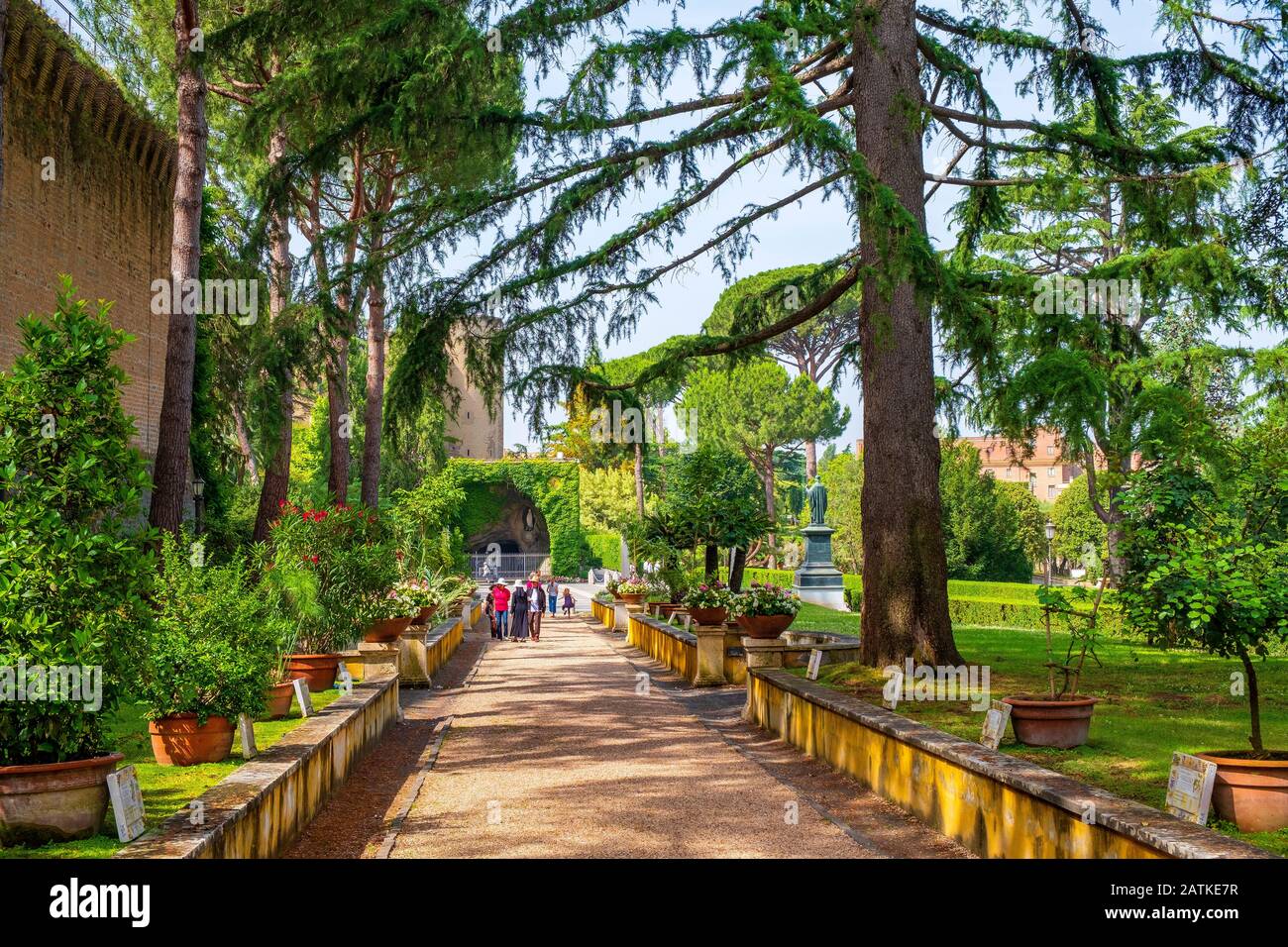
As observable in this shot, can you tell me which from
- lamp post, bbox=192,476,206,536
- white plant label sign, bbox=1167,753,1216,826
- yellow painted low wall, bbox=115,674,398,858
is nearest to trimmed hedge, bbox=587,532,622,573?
lamp post, bbox=192,476,206,536

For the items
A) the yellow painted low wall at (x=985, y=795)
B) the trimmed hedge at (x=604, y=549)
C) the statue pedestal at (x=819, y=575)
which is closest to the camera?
the yellow painted low wall at (x=985, y=795)

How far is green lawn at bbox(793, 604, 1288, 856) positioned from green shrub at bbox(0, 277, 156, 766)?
461 centimetres

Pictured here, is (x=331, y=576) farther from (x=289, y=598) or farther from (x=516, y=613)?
(x=516, y=613)

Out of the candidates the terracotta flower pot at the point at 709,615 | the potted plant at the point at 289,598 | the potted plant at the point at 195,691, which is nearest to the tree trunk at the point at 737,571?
the terracotta flower pot at the point at 709,615

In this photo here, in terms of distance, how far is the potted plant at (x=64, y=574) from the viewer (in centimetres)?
441

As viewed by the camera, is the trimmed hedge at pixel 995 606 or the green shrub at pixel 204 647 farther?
the trimmed hedge at pixel 995 606

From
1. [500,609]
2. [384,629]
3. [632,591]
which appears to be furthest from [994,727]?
[632,591]

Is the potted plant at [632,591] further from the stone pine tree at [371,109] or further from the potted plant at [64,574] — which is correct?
the potted plant at [64,574]

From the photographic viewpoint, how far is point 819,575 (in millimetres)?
29656

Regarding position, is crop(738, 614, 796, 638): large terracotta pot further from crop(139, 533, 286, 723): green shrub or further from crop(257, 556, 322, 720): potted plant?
crop(139, 533, 286, 723): green shrub

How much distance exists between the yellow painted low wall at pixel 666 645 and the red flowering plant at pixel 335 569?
427 centimetres

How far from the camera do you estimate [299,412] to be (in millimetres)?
61844
